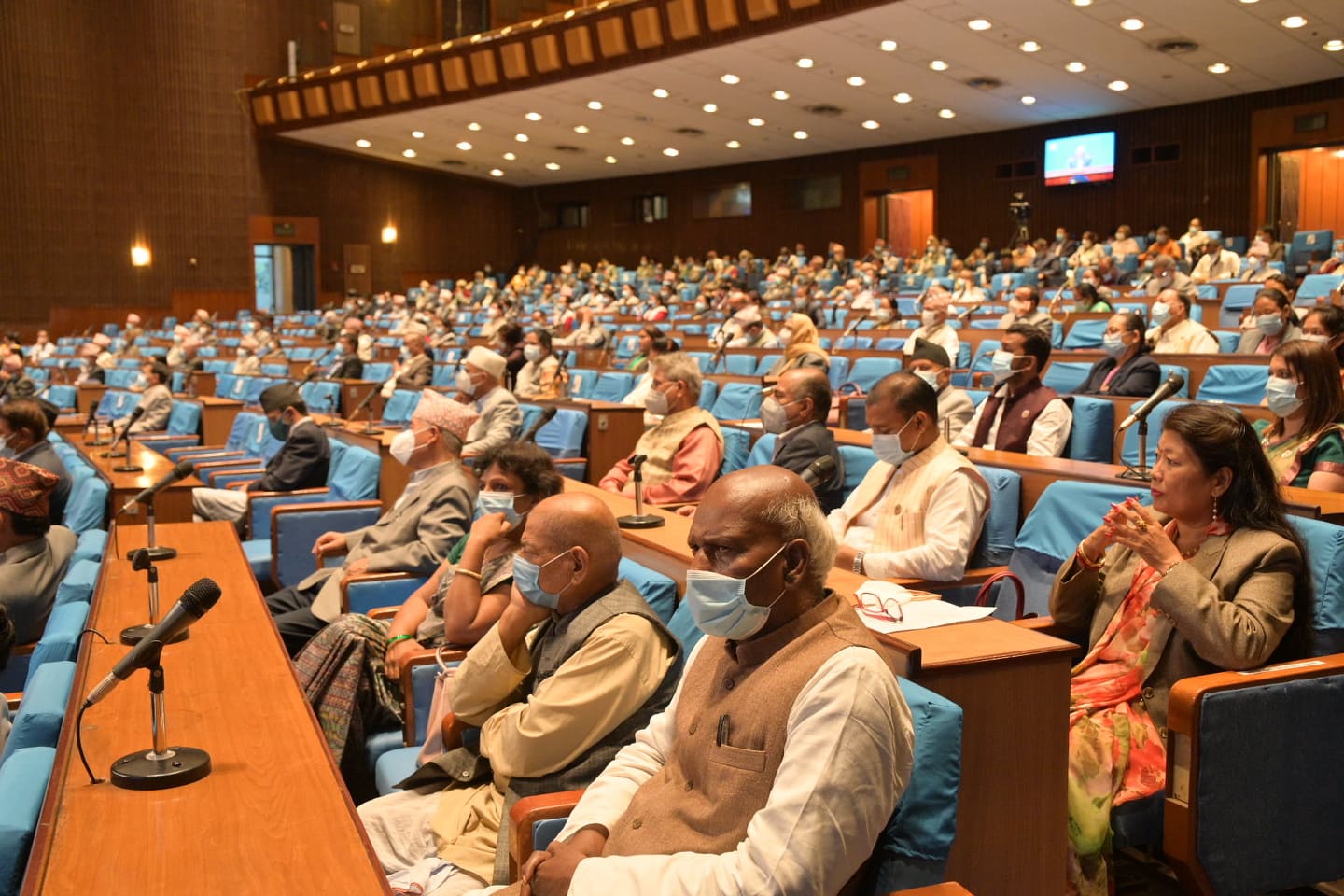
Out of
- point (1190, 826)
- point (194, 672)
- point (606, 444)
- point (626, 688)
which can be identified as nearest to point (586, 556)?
point (626, 688)

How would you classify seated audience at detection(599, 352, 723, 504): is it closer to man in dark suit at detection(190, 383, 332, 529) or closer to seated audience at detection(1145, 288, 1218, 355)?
man in dark suit at detection(190, 383, 332, 529)

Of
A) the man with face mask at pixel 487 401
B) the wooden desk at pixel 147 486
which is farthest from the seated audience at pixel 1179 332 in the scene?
the wooden desk at pixel 147 486

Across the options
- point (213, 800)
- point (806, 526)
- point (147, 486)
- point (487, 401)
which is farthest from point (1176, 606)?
point (487, 401)

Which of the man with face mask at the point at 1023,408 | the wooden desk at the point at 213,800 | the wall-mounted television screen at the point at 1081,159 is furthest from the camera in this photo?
the wall-mounted television screen at the point at 1081,159

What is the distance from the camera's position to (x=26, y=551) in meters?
3.50

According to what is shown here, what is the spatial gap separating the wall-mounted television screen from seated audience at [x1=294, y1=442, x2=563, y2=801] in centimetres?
1597

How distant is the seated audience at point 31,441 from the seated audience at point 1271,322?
560cm

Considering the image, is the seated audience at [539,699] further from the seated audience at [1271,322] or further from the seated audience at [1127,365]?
the seated audience at [1271,322]

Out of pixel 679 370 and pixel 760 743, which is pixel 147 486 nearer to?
pixel 679 370

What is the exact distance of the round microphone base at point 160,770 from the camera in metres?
1.79

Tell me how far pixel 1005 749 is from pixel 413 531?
2.51 metres

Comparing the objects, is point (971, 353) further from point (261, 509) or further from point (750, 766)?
point (750, 766)

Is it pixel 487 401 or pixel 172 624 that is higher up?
pixel 487 401

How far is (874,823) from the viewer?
1.45 meters
